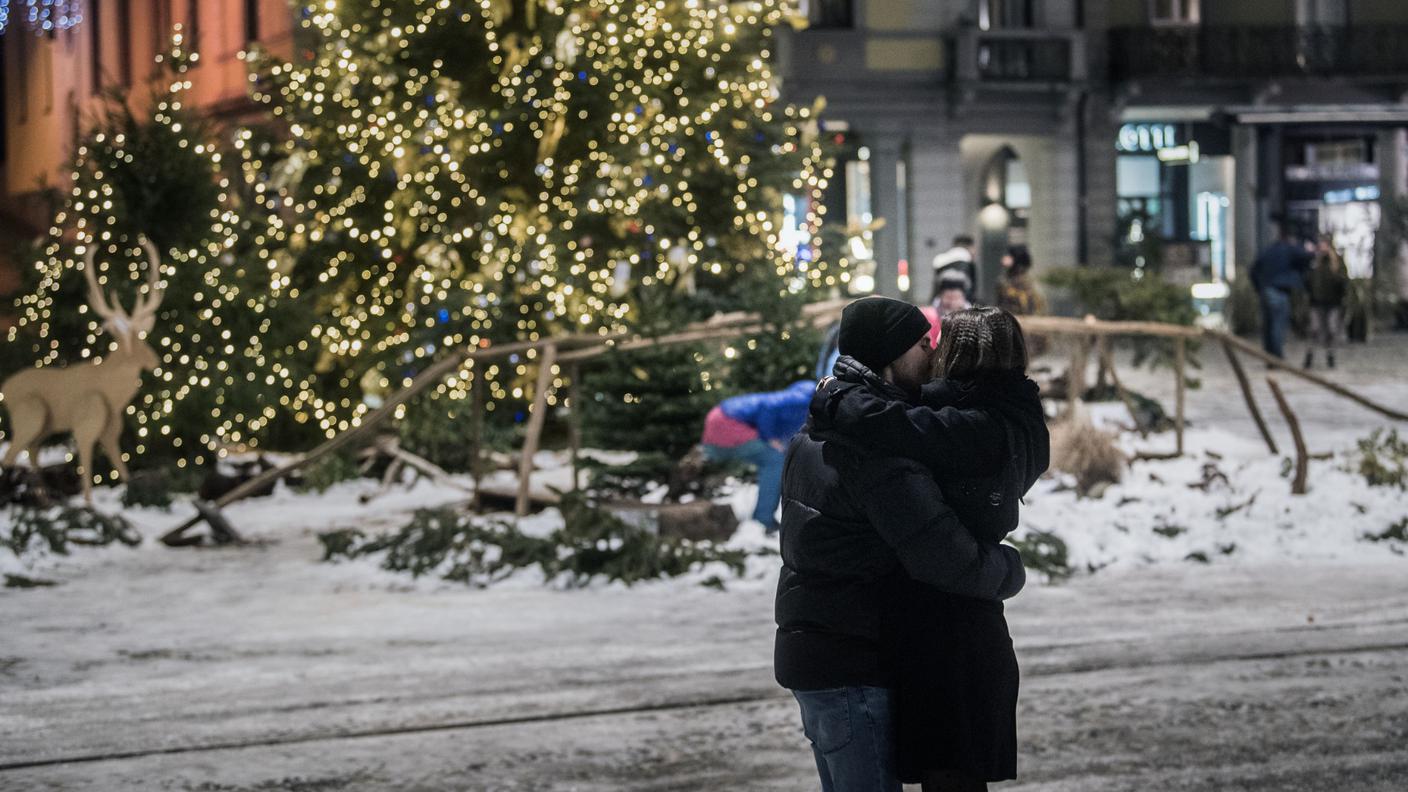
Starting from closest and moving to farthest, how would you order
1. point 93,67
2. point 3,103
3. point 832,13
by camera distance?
point 832,13, point 93,67, point 3,103

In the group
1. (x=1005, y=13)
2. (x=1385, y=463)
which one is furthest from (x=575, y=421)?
(x=1005, y=13)

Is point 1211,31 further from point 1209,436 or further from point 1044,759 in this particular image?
point 1044,759

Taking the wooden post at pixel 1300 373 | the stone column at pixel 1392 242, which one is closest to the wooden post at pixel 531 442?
the wooden post at pixel 1300 373

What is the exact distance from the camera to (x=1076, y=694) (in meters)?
7.77

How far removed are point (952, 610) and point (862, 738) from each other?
1.09ft

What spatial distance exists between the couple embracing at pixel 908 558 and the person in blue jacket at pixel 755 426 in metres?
6.78

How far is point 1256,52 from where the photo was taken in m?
39.3

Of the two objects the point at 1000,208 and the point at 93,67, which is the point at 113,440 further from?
the point at 93,67

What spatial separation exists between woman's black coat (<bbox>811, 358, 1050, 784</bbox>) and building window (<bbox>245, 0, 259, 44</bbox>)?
31.3 metres

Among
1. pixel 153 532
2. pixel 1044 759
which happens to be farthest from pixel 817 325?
pixel 1044 759

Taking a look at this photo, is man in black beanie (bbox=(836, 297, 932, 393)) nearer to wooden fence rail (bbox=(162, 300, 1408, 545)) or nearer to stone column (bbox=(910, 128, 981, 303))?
wooden fence rail (bbox=(162, 300, 1408, 545))

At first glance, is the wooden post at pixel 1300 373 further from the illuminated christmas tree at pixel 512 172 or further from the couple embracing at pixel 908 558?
the couple embracing at pixel 908 558

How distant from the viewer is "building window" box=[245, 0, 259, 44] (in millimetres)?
34156

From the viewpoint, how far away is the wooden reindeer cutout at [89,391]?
14.4 meters
